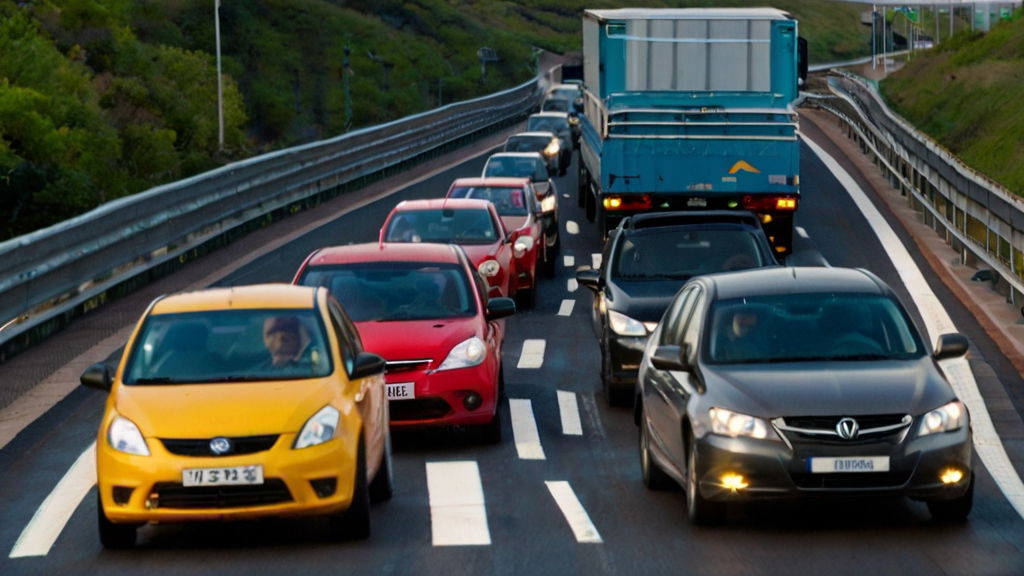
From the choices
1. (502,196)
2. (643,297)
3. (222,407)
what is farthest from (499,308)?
(502,196)

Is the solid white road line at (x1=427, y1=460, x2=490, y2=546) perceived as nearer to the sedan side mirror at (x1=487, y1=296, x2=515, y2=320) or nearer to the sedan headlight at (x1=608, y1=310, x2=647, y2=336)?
the sedan side mirror at (x1=487, y1=296, x2=515, y2=320)

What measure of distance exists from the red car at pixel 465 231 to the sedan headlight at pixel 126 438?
38.3 ft

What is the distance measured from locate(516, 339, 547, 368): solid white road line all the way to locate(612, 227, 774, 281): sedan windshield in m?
2.07

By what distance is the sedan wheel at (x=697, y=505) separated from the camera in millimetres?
10539

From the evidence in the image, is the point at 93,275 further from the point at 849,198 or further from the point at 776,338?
the point at 849,198

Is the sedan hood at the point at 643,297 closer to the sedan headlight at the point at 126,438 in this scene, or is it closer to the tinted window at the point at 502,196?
the sedan headlight at the point at 126,438

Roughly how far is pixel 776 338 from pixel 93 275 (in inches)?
474

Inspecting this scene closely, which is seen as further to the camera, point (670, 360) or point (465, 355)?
point (465, 355)

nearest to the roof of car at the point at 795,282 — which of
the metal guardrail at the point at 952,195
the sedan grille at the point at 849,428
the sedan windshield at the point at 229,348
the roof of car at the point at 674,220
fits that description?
the sedan grille at the point at 849,428

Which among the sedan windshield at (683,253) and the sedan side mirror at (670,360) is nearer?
the sedan side mirror at (670,360)

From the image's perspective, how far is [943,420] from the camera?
10.3 meters

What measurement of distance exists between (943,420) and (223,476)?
3.80 meters

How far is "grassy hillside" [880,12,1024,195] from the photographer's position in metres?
44.2

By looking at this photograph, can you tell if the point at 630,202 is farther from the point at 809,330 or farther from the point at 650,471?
the point at 809,330
